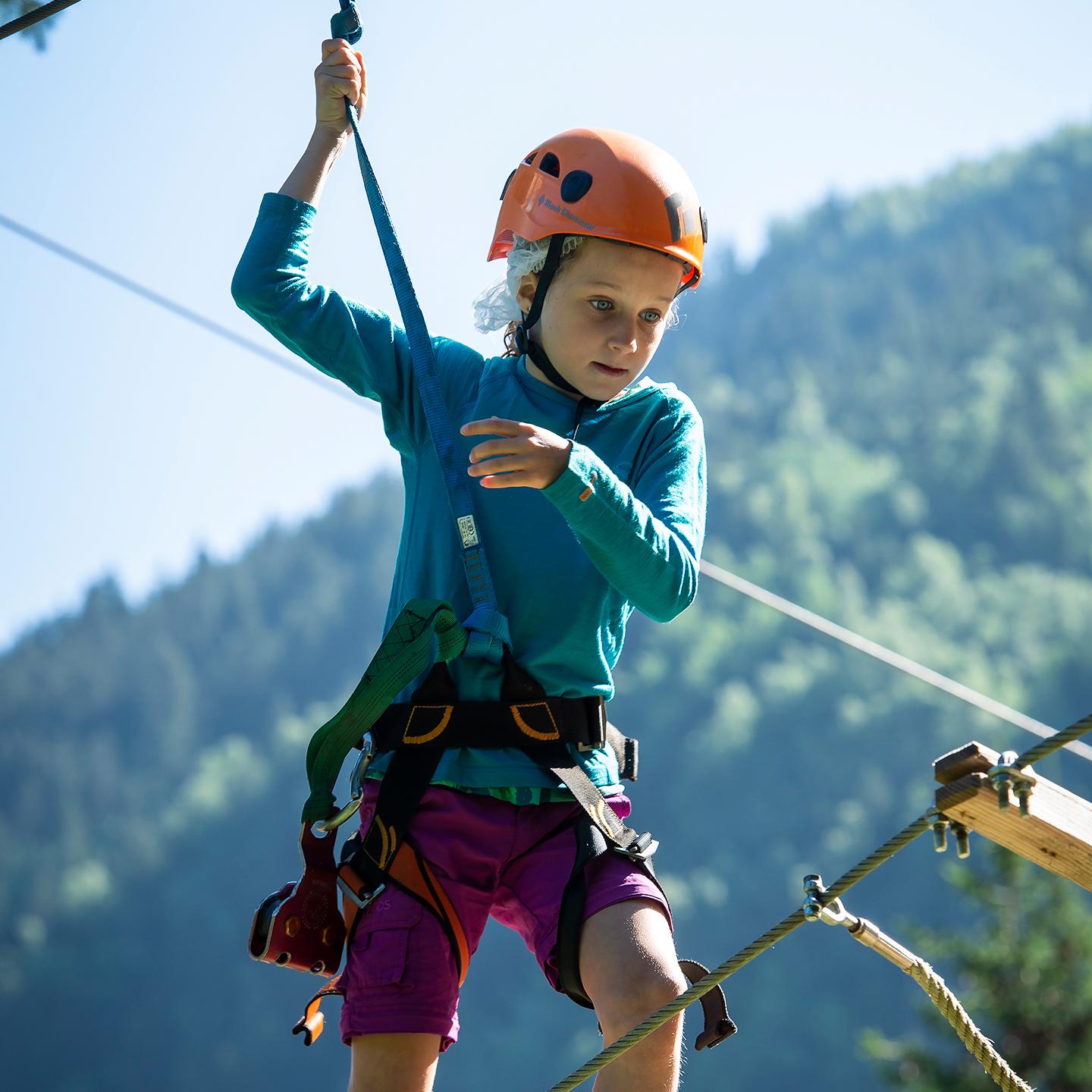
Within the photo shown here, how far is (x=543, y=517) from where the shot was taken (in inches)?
96.3

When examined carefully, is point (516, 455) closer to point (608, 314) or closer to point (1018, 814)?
point (608, 314)

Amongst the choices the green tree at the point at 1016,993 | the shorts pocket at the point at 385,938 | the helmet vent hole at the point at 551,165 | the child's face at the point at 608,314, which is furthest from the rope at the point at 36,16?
the green tree at the point at 1016,993

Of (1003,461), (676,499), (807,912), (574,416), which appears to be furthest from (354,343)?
(1003,461)

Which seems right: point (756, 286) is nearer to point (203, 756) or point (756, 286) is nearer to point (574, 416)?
point (203, 756)

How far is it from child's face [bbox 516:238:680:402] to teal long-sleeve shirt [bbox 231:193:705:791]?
0.09 metres

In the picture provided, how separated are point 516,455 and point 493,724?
0.55m

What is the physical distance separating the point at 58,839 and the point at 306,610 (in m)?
22.2

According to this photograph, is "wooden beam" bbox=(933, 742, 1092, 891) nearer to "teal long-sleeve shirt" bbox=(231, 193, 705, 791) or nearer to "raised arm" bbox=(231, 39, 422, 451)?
"teal long-sleeve shirt" bbox=(231, 193, 705, 791)

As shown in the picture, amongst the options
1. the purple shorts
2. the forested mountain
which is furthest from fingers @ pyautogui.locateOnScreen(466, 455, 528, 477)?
the forested mountain

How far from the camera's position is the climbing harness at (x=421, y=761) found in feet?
7.58

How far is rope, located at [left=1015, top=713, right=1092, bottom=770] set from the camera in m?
1.79

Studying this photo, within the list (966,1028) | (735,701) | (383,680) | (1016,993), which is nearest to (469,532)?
(383,680)

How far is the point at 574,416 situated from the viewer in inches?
99.7

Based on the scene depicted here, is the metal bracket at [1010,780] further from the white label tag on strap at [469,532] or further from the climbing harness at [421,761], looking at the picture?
the white label tag on strap at [469,532]
